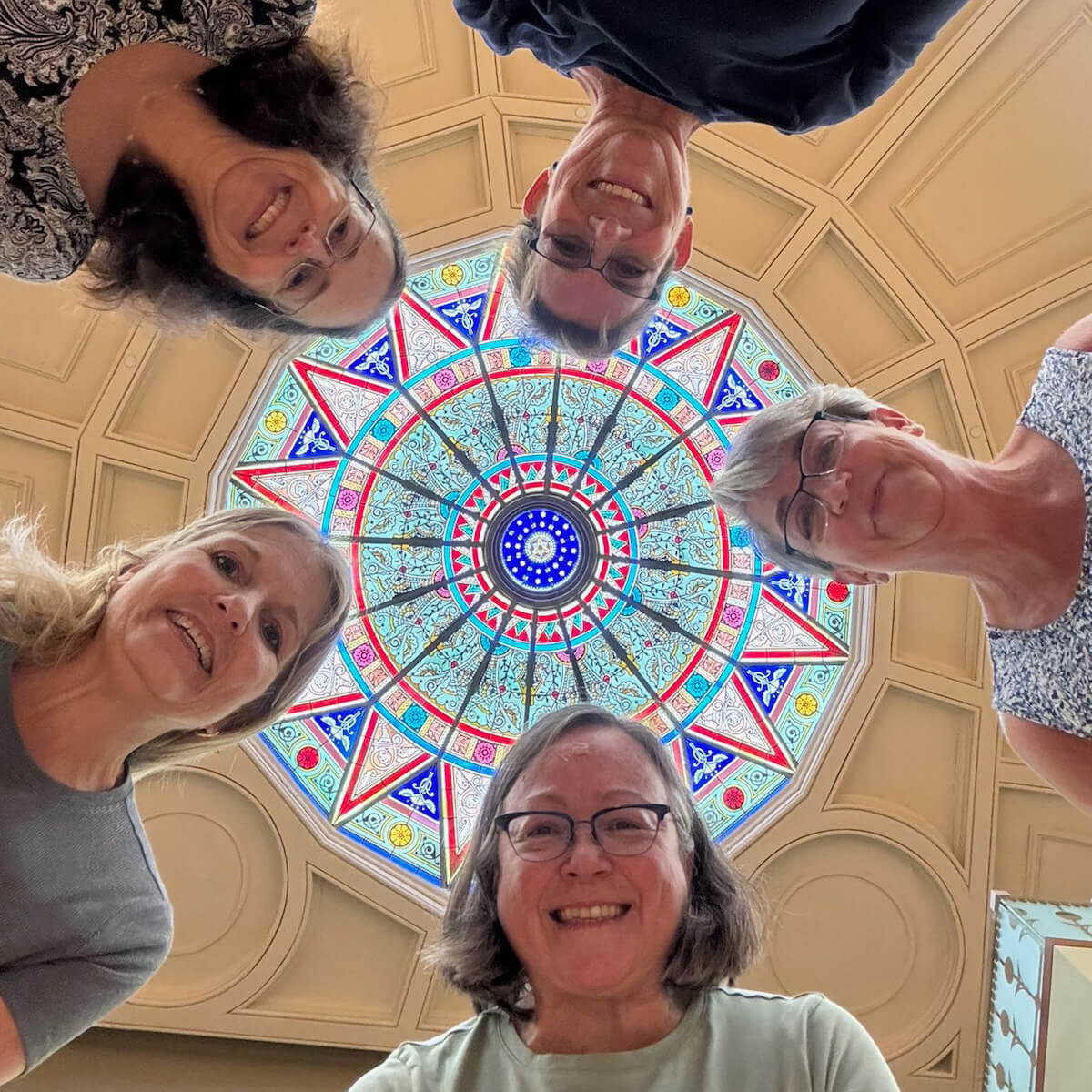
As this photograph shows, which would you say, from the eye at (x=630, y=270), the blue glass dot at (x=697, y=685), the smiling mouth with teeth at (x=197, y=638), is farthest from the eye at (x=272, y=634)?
the blue glass dot at (x=697, y=685)

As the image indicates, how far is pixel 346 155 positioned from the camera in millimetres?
3326

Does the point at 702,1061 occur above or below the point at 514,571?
below

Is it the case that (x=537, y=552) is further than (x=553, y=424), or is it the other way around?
(x=537, y=552)

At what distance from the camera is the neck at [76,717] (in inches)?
124

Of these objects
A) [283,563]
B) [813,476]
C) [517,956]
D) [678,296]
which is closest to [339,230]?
[283,563]

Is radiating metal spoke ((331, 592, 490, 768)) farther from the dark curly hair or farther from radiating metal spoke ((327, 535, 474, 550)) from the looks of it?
the dark curly hair

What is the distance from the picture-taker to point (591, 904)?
2.64 m

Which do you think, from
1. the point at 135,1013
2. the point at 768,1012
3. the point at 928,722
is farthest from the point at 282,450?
the point at 768,1012

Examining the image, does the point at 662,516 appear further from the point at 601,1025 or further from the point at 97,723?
the point at 601,1025

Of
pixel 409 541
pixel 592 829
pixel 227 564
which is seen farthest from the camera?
pixel 409 541

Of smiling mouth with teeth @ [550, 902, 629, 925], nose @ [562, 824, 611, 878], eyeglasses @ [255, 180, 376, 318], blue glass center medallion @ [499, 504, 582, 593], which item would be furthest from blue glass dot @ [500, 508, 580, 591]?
smiling mouth with teeth @ [550, 902, 629, 925]

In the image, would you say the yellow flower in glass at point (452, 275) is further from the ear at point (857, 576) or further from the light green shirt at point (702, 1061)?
the light green shirt at point (702, 1061)

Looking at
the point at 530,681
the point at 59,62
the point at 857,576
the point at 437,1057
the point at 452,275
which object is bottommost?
the point at 437,1057

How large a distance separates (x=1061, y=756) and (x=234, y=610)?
276cm
